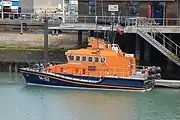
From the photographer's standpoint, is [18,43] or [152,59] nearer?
[152,59]

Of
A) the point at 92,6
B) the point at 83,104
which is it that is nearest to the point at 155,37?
the point at 92,6

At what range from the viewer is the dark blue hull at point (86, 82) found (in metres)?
39.3

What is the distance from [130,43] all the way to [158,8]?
3.21 metres

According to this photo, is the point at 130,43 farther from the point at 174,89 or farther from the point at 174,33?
the point at 174,89

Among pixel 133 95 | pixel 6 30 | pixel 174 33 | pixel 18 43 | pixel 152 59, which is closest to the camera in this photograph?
pixel 133 95

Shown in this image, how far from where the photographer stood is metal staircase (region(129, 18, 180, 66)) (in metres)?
41.4

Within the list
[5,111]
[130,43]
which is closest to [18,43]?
[130,43]

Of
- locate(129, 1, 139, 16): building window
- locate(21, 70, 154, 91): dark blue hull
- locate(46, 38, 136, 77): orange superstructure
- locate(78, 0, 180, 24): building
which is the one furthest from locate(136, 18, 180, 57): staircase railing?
locate(21, 70, 154, 91): dark blue hull

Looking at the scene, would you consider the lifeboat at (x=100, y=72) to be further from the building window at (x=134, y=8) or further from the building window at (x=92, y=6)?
the building window at (x=92, y=6)

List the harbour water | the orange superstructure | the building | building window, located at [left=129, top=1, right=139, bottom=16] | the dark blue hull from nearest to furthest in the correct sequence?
the harbour water < the dark blue hull < the orange superstructure < the building < building window, located at [left=129, top=1, right=139, bottom=16]

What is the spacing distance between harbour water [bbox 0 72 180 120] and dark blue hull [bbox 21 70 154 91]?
0.51 meters

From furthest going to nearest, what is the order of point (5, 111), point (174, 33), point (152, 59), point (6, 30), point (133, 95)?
point (6, 30), point (152, 59), point (174, 33), point (133, 95), point (5, 111)

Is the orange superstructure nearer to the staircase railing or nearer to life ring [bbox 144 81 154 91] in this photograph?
life ring [bbox 144 81 154 91]

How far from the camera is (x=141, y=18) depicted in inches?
1708
